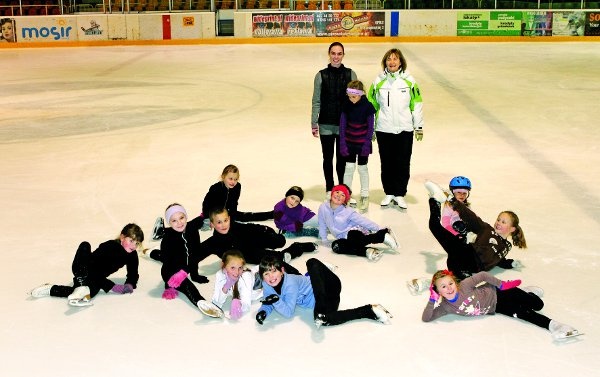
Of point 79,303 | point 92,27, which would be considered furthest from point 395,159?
point 92,27

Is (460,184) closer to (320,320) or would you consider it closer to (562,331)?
(562,331)

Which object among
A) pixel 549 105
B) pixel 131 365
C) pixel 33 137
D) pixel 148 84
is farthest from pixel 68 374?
pixel 148 84

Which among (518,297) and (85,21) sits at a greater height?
(85,21)

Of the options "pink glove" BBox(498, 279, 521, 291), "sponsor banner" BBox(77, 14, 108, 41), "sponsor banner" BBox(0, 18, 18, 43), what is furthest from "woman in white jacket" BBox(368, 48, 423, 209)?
"sponsor banner" BBox(0, 18, 18, 43)

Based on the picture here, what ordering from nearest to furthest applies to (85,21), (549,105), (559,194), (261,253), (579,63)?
(261,253)
(559,194)
(549,105)
(579,63)
(85,21)

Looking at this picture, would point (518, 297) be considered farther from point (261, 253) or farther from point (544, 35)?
point (544, 35)

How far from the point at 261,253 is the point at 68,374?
206 cm

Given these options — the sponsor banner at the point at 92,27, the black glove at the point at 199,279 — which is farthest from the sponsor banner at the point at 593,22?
the black glove at the point at 199,279

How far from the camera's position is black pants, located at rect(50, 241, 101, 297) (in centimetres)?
581

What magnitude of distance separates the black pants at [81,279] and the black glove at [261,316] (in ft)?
4.28

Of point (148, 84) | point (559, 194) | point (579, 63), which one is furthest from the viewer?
point (579, 63)

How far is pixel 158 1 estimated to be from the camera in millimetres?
26734

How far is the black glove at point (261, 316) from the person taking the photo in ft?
17.4

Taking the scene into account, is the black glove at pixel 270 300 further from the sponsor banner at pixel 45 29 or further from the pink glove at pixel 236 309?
the sponsor banner at pixel 45 29
